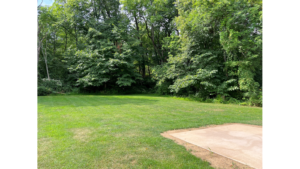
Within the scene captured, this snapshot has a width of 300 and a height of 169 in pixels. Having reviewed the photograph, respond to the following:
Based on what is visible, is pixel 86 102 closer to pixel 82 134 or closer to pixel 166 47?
pixel 82 134

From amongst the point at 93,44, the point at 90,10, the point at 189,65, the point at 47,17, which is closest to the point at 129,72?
the point at 93,44

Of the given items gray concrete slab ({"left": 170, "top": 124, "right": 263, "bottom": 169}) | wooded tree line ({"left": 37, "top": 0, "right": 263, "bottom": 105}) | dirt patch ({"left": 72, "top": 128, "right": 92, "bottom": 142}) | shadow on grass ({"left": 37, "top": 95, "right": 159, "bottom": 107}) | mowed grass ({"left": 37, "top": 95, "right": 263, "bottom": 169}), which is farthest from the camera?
wooded tree line ({"left": 37, "top": 0, "right": 263, "bottom": 105})

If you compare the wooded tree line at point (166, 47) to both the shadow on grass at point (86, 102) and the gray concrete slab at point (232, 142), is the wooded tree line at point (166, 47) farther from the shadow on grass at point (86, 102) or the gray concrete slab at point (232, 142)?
the gray concrete slab at point (232, 142)

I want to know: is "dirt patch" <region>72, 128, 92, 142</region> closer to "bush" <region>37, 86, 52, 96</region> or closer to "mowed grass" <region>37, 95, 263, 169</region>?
"mowed grass" <region>37, 95, 263, 169</region>

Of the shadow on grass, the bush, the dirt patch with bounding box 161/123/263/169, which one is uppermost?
the bush

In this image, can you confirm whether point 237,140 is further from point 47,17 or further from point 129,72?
point 47,17

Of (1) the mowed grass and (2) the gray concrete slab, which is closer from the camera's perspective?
(1) the mowed grass

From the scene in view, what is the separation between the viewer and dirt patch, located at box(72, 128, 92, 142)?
12.6 ft

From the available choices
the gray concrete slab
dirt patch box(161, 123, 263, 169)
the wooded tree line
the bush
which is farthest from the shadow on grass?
dirt patch box(161, 123, 263, 169)

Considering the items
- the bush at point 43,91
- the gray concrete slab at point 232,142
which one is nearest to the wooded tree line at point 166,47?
the bush at point 43,91

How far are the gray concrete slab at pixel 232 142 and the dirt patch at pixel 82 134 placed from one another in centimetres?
211

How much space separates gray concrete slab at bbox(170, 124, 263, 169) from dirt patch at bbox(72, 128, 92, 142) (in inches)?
83.1
